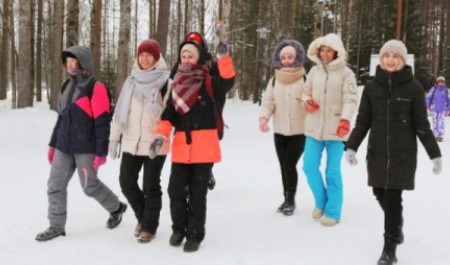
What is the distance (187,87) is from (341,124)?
1587 mm

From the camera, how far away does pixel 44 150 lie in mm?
10906

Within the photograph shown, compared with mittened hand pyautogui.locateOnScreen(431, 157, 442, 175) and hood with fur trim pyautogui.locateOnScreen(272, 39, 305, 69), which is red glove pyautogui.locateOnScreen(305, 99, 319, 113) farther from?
mittened hand pyautogui.locateOnScreen(431, 157, 442, 175)

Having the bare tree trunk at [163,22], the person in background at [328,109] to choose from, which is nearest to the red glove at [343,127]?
the person in background at [328,109]

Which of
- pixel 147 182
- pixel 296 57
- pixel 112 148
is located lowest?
pixel 147 182

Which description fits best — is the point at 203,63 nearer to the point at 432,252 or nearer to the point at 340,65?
the point at 340,65

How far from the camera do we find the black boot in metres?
4.41

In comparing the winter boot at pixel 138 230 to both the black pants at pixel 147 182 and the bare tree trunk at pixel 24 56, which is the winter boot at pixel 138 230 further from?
the bare tree trunk at pixel 24 56

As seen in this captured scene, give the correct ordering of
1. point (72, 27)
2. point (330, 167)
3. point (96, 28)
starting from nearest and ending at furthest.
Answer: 1. point (330, 167)
2. point (72, 27)
3. point (96, 28)

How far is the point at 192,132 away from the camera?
4762 mm

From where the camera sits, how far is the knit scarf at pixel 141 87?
495cm

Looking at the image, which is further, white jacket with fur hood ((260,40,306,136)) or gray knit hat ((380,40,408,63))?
white jacket with fur hood ((260,40,306,136))

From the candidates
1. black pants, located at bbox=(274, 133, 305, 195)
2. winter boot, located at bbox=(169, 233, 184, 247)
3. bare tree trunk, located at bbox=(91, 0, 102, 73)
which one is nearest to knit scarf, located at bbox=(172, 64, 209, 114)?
winter boot, located at bbox=(169, 233, 184, 247)

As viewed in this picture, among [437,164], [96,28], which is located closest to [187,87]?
[437,164]

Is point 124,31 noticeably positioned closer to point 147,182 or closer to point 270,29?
point 147,182
